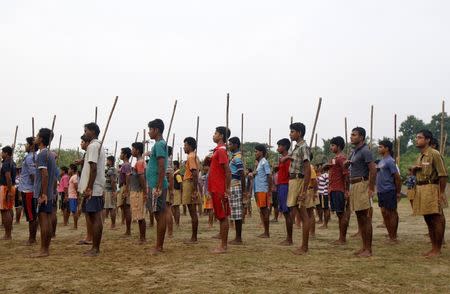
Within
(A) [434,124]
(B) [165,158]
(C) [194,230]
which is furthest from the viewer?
(A) [434,124]

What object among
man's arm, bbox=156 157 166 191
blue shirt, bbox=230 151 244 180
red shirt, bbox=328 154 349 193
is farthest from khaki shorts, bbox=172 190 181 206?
man's arm, bbox=156 157 166 191

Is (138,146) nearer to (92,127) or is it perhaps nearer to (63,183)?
(92,127)

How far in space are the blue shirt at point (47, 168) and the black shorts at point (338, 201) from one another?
5214mm

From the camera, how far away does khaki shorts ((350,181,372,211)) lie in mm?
7223

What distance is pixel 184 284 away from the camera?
5.17 metres

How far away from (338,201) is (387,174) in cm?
110

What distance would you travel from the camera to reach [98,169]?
24.2 ft

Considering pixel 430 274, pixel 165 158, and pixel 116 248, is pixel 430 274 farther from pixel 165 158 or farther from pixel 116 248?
pixel 116 248

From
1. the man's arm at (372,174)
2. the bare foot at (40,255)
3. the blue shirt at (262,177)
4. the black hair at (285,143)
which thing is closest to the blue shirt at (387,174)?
the black hair at (285,143)

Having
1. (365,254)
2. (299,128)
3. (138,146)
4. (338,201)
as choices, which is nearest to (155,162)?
(138,146)

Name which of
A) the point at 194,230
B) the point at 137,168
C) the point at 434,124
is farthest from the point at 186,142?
the point at 434,124

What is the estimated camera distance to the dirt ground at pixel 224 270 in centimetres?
509

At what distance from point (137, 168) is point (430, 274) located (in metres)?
5.80

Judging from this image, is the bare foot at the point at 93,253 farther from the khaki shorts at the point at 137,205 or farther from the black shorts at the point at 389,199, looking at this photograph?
the black shorts at the point at 389,199
